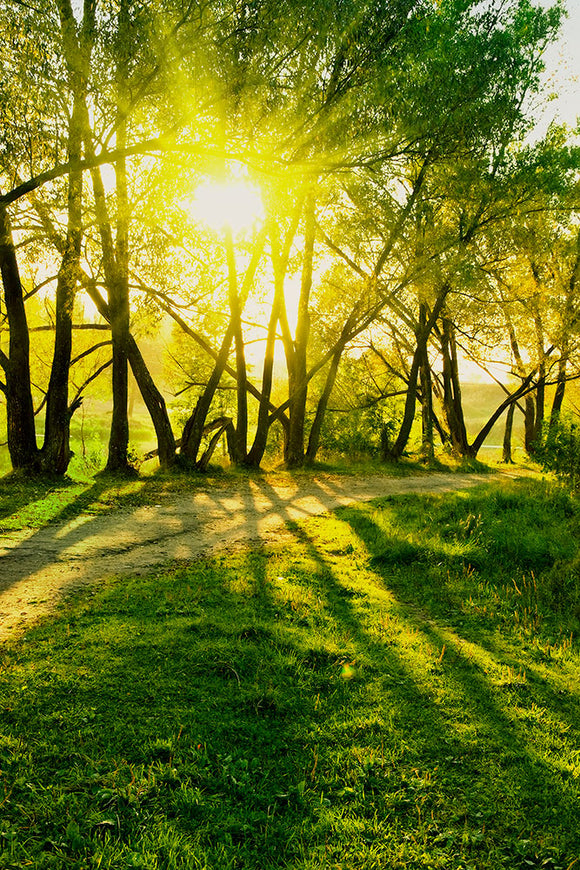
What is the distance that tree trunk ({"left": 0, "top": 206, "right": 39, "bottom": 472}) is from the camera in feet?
36.5

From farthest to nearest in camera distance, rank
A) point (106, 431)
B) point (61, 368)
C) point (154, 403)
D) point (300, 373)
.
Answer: point (106, 431)
point (300, 373)
point (154, 403)
point (61, 368)

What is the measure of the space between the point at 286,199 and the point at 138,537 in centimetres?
624

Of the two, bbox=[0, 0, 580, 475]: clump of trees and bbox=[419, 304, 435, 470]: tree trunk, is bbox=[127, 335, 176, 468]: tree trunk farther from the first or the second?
bbox=[419, 304, 435, 470]: tree trunk

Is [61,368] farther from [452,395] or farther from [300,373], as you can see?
[452,395]

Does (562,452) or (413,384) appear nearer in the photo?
(562,452)

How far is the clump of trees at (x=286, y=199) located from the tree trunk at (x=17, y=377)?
4 cm

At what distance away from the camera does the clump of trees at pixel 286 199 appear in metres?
6.16

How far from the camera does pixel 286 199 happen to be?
9.33m

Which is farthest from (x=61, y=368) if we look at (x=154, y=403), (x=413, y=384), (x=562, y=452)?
(x=413, y=384)

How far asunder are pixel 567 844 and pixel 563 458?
34.9 feet

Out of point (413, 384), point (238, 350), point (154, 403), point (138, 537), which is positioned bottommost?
point (138, 537)

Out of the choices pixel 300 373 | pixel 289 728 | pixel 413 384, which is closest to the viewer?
pixel 289 728

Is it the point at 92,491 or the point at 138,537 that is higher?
the point at 92,491

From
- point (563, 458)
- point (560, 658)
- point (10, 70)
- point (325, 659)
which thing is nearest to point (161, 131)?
point (10, 70)
